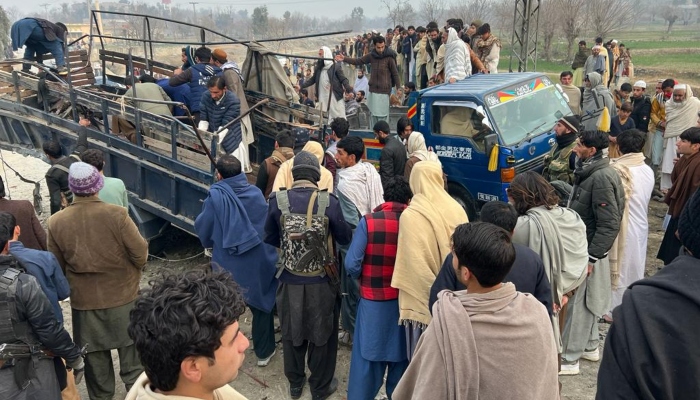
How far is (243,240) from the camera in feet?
13.5

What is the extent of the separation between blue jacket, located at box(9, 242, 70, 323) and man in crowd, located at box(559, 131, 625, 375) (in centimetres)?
362

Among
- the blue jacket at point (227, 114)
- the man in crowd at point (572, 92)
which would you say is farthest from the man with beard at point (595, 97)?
the blue jacket at point (227, 114)

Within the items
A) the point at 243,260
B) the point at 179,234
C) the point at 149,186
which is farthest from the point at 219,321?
the point at 179,234

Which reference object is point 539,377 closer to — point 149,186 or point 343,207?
point 343,207

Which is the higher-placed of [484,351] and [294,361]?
[484,351]

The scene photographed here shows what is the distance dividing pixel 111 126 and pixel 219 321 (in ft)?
19.0

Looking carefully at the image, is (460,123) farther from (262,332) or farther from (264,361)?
(264,361)

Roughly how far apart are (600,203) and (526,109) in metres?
2.92

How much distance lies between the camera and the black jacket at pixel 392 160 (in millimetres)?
5766

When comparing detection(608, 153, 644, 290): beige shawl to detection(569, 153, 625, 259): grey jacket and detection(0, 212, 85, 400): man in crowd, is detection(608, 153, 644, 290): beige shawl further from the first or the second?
detection(0, 212, 85, 400): man in crowd

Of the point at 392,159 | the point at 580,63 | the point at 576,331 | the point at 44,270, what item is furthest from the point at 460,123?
the point at 580,63

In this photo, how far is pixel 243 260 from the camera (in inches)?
167

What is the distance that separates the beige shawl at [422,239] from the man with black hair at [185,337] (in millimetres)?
1737

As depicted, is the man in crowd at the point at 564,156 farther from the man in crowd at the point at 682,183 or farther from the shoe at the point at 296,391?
the shoe at the point at 296,391
